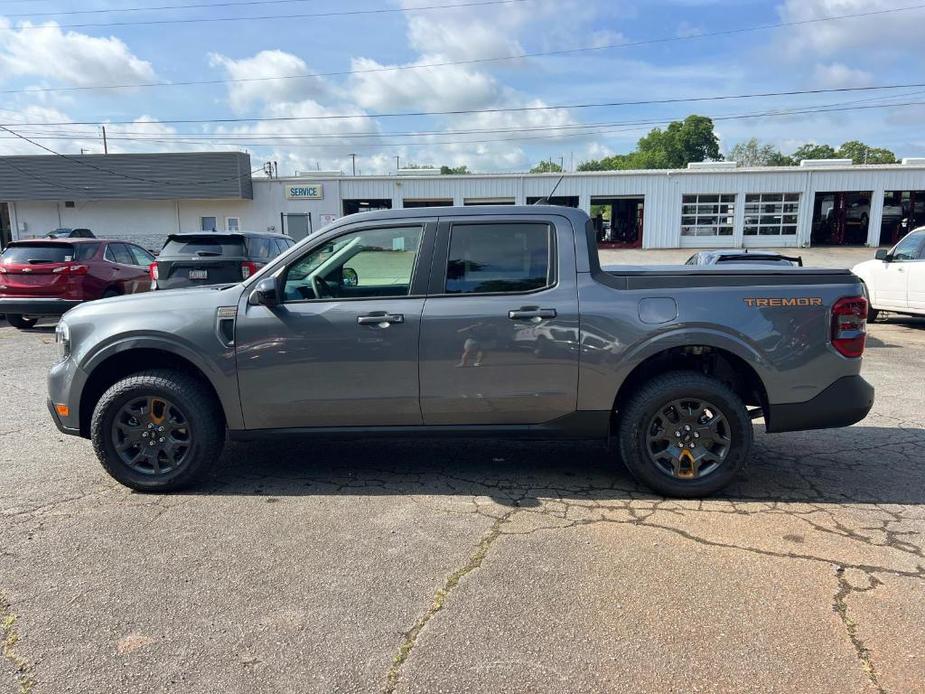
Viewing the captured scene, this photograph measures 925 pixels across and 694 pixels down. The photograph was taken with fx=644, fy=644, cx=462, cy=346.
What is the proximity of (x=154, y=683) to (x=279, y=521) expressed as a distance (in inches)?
57.9

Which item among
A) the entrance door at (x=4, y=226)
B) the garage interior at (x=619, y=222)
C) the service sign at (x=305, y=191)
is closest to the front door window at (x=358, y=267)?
the garage interior at (x=619, y=222)

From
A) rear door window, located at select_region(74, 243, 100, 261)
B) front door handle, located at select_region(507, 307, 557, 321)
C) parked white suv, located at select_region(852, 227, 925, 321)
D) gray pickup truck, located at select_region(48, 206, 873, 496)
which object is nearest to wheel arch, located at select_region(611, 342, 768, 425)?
gray pickup truck, located at select_region(48, 206, 873, 496)

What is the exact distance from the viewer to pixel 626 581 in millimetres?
3230

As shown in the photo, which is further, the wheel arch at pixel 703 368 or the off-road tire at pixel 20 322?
the off-road tire at pixel 20 322

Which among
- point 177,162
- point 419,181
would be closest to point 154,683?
point 419,181

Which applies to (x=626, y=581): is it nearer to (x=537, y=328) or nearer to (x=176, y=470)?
(x=537, y=328)

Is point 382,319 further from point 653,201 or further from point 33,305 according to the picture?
point 653,201

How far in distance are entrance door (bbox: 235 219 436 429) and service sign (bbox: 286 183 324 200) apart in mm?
33538

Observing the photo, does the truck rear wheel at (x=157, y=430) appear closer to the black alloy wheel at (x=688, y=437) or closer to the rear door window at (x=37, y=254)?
the black alloy wheel at (x=688, y=437)

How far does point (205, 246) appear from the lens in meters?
10.3

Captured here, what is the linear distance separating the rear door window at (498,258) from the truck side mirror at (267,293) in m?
1.12

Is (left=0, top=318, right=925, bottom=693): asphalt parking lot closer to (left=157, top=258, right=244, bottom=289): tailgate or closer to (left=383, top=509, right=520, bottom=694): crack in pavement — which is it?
(left=383, top=509, right=520, bottom=694): crack in pavement

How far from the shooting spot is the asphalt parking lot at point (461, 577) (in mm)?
2582

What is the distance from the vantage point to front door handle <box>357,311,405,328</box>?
13.8 ft
